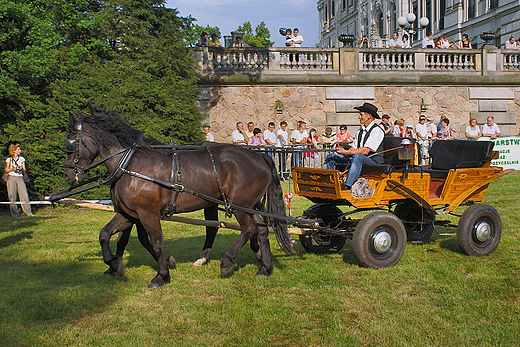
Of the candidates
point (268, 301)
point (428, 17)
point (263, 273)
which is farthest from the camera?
point (428, 17)

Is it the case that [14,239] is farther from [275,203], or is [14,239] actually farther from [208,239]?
[275,203]

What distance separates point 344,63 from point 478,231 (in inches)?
541

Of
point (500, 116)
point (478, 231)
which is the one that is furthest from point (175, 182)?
point (500, 116)

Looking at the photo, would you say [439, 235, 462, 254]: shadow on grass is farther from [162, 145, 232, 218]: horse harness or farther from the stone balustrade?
the stone balustrade

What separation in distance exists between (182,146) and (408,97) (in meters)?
16.2

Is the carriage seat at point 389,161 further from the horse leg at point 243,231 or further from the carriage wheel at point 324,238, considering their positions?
the horse leg at point 243,231

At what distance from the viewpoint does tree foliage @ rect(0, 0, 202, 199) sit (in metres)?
11.9

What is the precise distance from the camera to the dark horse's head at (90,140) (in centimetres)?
628

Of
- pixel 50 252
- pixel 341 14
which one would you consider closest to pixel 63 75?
pixel 50 252

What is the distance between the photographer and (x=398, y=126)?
56.6 feet

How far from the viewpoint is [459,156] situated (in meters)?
7.56

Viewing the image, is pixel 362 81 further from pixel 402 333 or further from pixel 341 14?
pixel 341 14

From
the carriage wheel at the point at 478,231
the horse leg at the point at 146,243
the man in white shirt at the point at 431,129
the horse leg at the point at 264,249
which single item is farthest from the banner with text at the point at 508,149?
the horse leg at the point at 146,243

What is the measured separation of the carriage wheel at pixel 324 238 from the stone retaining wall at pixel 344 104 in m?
11.8
